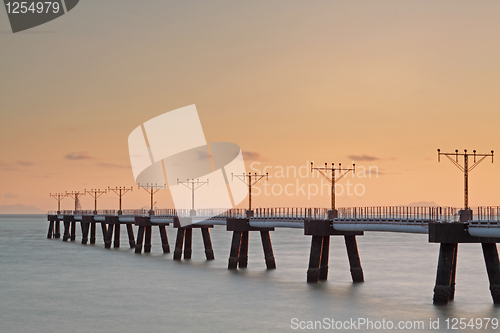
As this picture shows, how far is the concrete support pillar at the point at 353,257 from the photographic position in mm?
58625

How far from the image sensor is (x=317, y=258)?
5816 cm

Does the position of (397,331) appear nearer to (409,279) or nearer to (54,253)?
(409,279)

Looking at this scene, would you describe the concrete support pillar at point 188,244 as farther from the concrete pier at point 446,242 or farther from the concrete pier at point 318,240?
the concrete pier at point 446,242

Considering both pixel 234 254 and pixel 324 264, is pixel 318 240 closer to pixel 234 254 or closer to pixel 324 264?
pixel 324 264

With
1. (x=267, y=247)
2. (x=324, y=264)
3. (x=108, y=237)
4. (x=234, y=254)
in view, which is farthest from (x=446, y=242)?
(x=108, y=237)

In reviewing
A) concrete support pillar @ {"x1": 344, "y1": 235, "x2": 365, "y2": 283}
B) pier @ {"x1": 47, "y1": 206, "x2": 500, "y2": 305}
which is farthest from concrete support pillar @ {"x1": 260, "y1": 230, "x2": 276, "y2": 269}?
concrete support pillar @ {"x1": 344, "y1": 235, "x2": 365, "y2": 283}

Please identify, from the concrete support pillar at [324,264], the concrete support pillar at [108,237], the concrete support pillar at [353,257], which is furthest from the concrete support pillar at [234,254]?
the concrete support pillar at [108,237]

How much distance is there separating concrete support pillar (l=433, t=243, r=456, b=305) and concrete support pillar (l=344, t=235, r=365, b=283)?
13.6 m

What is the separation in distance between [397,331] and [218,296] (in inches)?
744

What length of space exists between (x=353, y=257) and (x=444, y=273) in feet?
52.6

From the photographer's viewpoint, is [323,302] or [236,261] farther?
[236,261]

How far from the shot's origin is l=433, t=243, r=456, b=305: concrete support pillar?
43844 millimetres

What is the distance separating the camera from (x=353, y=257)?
59.2 metres

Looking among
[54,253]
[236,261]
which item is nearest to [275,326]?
[236,261]
